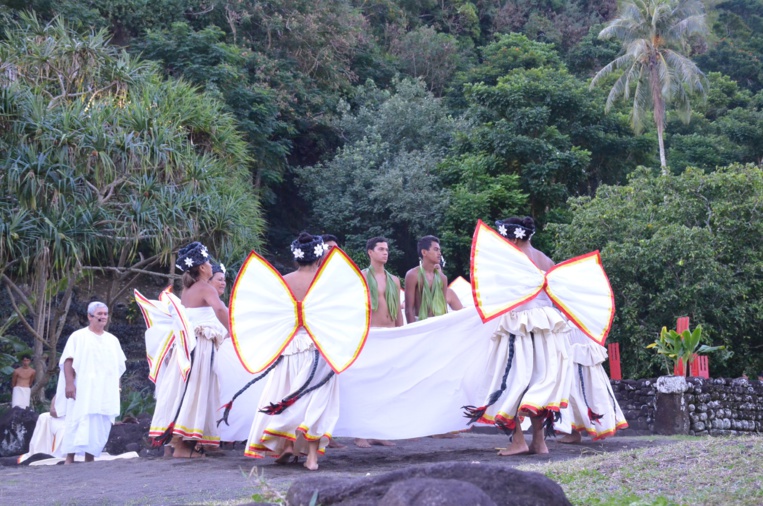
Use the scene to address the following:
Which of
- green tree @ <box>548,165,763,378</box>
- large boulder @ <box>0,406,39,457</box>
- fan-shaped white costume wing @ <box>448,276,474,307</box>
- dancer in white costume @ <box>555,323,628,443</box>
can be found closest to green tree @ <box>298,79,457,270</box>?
green tree @ <box>548,165,763,378</box>

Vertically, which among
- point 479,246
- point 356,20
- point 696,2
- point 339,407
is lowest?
point 339,407

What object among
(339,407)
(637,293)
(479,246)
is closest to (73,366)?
(339,407)

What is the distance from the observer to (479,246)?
759 centimetres

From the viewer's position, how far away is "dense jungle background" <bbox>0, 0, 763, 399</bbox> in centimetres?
1540

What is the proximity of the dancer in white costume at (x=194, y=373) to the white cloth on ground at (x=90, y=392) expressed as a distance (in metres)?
1.20

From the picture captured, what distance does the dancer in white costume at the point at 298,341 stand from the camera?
7102mm

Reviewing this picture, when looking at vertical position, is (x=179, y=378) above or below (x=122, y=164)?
below

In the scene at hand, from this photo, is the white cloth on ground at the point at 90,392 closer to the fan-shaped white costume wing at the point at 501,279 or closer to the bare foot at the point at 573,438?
→ the fan-shaped white costume wing at the point at 501,279

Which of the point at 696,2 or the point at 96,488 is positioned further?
the point at 696,2

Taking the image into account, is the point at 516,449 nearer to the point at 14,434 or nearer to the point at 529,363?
the point at 529,363

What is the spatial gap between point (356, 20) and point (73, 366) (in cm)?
2197

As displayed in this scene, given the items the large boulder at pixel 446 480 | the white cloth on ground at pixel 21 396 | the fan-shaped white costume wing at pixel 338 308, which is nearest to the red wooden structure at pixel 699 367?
the fan-shaped white costume wing at pixel 338 308

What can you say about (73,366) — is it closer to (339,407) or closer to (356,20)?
(339,407)

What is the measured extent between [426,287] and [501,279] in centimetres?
175
